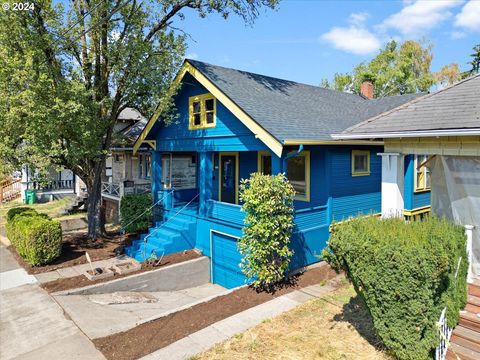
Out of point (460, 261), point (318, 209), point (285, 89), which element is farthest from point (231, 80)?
point (460, 261)

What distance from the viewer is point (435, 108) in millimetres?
6609

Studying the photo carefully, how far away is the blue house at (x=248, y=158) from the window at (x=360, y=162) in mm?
37

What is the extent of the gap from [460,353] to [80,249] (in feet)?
41.6

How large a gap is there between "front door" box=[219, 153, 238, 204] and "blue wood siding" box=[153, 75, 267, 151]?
2.18m

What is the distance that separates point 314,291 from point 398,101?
36.7 feet

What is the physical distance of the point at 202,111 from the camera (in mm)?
12719

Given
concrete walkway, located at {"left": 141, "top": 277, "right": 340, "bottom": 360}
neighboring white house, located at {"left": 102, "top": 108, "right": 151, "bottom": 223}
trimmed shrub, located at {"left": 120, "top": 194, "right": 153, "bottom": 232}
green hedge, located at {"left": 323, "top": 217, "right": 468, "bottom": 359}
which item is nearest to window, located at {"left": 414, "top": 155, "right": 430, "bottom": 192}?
concrete walkway, located at {"left": 141, "top": 277, "right": 340, "bottom": 360}

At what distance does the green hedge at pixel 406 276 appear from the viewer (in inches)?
179

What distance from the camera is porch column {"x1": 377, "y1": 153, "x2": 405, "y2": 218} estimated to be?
22.0 ft

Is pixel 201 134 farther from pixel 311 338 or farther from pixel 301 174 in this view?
pixel 311 338

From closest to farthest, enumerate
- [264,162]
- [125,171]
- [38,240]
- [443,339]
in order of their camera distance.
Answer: [443,339], [38,240], [264,162], [125,171]

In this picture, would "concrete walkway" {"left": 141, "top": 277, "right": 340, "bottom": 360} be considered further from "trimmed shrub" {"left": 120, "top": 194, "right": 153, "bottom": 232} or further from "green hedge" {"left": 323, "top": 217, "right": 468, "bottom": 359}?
"trimmed shrub" {"left": 120, "top": 194, "right": 153, "bottom": 232}

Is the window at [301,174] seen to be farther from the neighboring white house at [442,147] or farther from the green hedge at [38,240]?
the green hedge at [38,240]

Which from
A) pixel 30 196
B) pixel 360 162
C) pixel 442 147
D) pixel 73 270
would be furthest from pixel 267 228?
pixel 30 196
